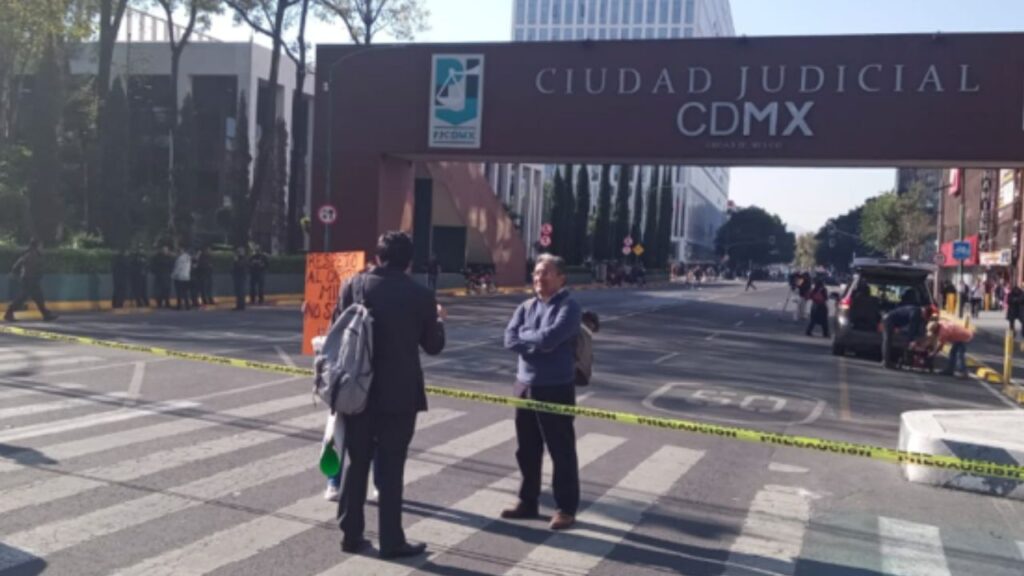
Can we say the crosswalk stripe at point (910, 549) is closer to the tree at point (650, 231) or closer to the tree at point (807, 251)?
the tree at point (650, 231)

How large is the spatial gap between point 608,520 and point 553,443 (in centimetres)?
77

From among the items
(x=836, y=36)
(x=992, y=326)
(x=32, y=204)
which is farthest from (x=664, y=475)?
(x=992, y=326)

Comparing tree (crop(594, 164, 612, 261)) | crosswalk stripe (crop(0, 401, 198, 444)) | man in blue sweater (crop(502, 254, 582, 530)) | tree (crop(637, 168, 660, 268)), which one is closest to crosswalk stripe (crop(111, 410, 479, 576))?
man in blue sweater (crop(502, 254, 582, 530))

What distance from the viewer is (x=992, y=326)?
38.0 metres

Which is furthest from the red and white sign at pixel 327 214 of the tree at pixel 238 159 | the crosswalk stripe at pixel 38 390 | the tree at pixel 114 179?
the crosswalk stripe at pixel 38 390

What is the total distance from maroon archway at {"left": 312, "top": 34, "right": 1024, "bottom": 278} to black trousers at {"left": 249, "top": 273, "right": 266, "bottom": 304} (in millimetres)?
2911

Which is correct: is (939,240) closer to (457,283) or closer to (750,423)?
(457,283)

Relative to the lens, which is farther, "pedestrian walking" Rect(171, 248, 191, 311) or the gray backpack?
"pedestrian walking" Rect(171, 248, 191, 311)

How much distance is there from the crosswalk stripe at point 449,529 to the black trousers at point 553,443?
16.0 inches

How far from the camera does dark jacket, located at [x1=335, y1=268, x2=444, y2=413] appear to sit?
6.08 metres

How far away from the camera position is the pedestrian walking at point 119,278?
27141 millimetres

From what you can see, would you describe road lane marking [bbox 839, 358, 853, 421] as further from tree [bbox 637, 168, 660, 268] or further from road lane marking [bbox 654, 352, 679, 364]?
tree [bbox 637, 168, 660, 268]

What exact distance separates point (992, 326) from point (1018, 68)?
13300mm

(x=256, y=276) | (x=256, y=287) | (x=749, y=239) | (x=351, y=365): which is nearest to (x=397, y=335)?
(x=351, y=365)
